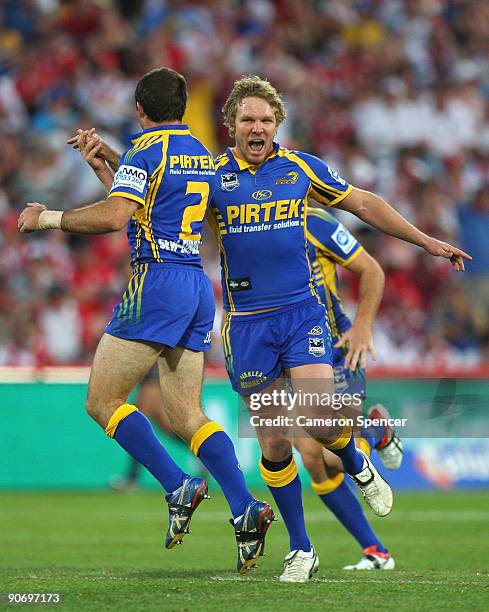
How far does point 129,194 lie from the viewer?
6.05 metres

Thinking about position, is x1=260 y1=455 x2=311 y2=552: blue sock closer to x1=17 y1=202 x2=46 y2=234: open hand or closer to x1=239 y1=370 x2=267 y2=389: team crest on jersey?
x1=239 y1=370 x2=267 y2=389: team crest on jersey

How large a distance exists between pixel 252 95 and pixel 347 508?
8.83 ft

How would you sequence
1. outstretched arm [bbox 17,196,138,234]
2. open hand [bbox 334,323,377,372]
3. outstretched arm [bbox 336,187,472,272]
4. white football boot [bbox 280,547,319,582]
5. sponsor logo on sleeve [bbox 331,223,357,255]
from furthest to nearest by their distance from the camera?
1. sponsor logo on sleeve [bbox 331,223,357,255]
2. open hand [bbox 334,323,377,372]
3. outstretched arm [bbox 336,187,472,272]
4. white football boot [bbox 280,547,319,582]
5. outstretched arm [bbox 17,196,138,234]

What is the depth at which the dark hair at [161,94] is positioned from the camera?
249 inches

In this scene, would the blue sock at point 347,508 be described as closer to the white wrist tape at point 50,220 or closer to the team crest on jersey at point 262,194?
the team crest on jersey at point 262,194

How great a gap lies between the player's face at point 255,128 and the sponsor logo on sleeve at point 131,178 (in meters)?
0.82

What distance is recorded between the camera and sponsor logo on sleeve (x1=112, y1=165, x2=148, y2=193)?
19.9ft

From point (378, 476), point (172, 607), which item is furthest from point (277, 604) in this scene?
point (378, 476)

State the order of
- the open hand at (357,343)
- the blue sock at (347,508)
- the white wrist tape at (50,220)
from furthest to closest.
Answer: the blue sock at (347,508) → the open hand at (357,343) → the white wrist tape at (50,220)

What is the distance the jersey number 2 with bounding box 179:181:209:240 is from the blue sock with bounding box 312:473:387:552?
2114mm

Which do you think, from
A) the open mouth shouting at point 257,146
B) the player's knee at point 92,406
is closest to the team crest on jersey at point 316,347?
the open mouth shouting at point 257,146

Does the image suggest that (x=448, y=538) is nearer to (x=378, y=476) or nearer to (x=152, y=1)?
(x=378, y=476)

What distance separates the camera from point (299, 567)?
663cm

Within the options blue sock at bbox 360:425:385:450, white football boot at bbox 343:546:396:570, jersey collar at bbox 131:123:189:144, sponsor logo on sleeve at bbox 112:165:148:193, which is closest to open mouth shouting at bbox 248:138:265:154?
jersey collar at bbox 131:123:189:144
